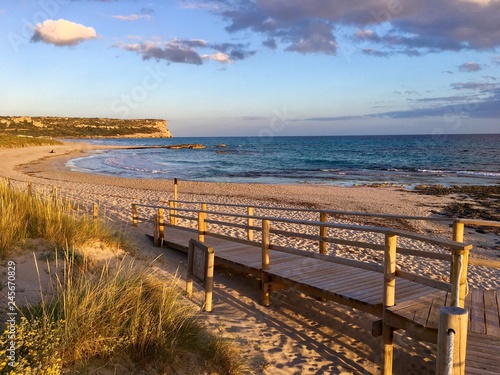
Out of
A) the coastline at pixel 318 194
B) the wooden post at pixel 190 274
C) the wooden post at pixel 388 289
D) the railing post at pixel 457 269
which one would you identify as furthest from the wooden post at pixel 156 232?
the coastline at pixel 318 194

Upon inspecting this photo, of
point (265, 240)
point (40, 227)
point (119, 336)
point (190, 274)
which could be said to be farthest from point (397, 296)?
point (40, 227)

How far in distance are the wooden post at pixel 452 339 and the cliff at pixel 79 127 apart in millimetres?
103736

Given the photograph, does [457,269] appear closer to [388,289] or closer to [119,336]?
[388,289]

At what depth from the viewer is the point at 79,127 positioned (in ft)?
416

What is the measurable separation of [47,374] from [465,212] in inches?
743

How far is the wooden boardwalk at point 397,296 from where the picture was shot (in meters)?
4.34

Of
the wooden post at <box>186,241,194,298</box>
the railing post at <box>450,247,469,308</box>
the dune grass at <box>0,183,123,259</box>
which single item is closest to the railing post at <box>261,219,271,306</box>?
the wooden post at <box>186,241,194,298</box>

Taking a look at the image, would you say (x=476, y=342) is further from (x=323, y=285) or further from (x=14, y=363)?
(x=14, y=363)

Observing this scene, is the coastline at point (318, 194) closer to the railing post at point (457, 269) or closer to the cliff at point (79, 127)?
the railing post at point (457, 269)

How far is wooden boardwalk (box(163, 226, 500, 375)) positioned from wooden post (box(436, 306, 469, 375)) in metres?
0.95

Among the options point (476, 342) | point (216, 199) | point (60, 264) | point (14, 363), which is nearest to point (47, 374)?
point (14, 363)

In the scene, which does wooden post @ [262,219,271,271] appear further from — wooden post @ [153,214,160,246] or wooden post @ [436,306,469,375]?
wooden post @ [153,214,160,246]

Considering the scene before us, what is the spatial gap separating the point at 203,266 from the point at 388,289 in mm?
2577

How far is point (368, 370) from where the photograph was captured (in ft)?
17.5
